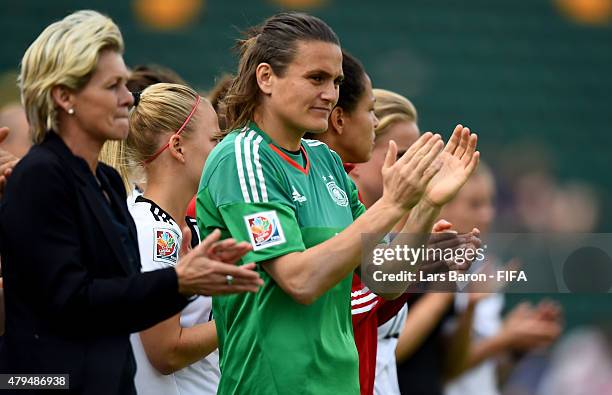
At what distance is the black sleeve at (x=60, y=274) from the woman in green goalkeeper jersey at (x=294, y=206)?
1.61ft

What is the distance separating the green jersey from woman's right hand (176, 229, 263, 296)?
40 centimetres

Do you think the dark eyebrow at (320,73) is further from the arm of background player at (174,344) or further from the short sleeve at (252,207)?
the arm of background player at (174,344)

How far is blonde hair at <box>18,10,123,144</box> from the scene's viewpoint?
2844 mm

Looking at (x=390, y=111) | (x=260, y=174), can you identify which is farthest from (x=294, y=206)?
(x=390, y=111)

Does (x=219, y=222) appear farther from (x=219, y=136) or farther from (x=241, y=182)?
(x=219, y=136)

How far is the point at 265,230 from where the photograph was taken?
314cm

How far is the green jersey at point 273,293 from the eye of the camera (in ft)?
10.4

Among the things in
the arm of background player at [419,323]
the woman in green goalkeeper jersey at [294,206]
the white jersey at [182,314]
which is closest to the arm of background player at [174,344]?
the white jersey at [182,314]

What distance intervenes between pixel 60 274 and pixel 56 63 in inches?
22.1

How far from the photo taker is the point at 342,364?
3283 millimetres

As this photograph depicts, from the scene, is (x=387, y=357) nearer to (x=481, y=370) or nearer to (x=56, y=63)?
(x=481, y=370)

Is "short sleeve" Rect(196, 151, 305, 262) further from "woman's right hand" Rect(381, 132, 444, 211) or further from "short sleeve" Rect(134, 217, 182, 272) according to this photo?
"short sleeve" Rect(134, 217, 182, 272)

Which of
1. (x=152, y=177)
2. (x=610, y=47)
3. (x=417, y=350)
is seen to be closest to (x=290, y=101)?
(x=152, y=177)

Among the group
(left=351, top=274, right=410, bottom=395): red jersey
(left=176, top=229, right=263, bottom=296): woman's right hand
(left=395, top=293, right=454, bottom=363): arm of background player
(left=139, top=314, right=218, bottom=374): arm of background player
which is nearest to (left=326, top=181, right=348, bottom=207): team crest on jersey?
(left=351, top=274, right=410, bottom=395): red jersey
